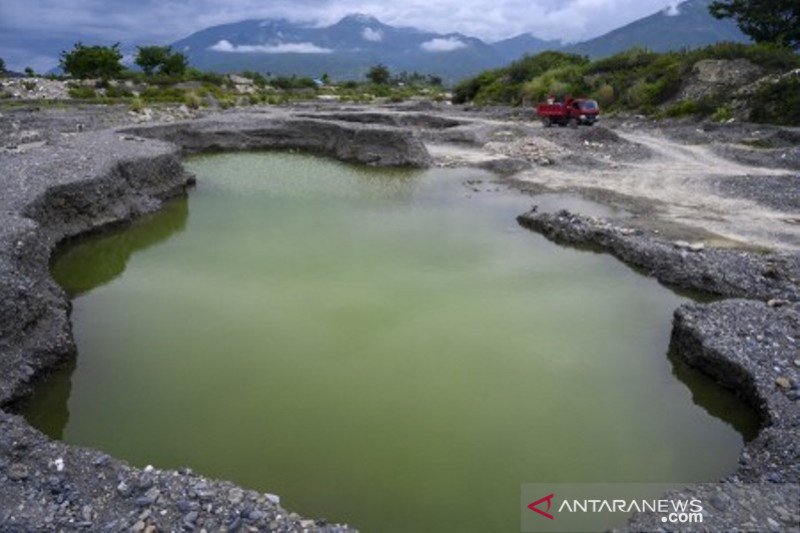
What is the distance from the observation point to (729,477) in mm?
6809

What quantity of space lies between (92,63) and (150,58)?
1176 centimetres

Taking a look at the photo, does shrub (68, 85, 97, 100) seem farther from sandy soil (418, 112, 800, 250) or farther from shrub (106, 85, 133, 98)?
sandy soil (418, 112, 800, 250)

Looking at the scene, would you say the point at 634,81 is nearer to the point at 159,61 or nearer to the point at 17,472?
the point at 17,472

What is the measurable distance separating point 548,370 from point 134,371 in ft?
21.9

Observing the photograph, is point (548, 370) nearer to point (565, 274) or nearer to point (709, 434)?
point (709, 434)

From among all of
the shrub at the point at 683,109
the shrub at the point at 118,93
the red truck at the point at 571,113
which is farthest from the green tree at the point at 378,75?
the shrub at the point at 683,109

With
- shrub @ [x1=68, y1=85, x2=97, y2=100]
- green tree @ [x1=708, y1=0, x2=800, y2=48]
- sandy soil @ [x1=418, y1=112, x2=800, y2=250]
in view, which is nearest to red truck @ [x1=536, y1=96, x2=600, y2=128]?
sandy soil @ [x1=418, y1=112, x2=800, y2=250]

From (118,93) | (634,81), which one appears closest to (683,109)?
(634,81)

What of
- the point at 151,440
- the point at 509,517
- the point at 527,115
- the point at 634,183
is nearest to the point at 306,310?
the point at 151,440

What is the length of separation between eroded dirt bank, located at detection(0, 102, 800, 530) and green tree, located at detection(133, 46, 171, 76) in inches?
1641

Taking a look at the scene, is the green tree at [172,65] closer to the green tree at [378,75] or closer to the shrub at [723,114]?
the green tree at [378,75]

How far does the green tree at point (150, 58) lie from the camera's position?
232 feet

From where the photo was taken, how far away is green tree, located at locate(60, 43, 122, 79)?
196 ft

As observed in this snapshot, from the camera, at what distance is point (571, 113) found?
33.7 metres
